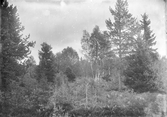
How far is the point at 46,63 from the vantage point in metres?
25.6

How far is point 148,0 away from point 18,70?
37.9 feet

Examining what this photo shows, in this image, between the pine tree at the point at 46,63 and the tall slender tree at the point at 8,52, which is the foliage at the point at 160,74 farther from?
the pine tree at the point at 46,63

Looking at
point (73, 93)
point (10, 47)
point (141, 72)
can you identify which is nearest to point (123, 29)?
point (141, 72)

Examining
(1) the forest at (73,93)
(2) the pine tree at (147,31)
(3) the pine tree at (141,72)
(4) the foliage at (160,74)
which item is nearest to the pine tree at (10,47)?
(1) the forest at (73,93)

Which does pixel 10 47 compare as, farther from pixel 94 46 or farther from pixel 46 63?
pixel 94 46

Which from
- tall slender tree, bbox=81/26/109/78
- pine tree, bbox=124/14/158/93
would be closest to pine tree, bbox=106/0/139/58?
pine tree, bbox=124/14/158/93

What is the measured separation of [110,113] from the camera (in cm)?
1134

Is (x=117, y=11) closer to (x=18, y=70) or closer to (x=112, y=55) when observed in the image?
(x=112, y=55)

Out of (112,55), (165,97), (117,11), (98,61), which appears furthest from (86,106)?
(98,61)

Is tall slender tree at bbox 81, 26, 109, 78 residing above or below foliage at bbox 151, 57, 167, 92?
above

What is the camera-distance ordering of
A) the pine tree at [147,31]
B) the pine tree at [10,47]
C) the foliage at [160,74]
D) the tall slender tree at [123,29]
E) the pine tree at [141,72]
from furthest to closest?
1. the pine tree at [147,31]
2. the tall slender tree at [123,29]
3. the pine tree at [141,72]
4. the foliage at [160,74]
5. the pine tree at [10,47]

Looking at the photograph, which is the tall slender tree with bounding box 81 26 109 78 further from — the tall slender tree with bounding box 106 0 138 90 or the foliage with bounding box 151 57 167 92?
the foliage with bounding box 151 57 167 92

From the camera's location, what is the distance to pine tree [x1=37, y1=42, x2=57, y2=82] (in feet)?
83.5

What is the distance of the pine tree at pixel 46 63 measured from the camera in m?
25.4
